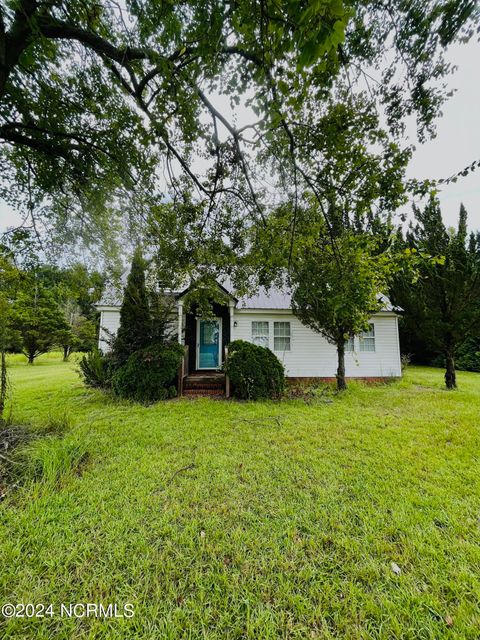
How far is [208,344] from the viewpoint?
35.0 feet

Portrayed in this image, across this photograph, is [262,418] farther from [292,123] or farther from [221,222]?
[292,123]

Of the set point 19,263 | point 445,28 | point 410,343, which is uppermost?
point 445,28

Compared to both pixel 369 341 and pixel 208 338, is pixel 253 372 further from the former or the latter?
pixel 369 341

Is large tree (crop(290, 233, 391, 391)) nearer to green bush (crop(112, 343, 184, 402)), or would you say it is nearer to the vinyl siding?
the vinyl siding

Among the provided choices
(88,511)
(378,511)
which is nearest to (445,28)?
(378,511)

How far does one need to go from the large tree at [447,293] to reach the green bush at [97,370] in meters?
10.4

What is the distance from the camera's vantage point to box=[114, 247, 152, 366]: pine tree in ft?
24.3

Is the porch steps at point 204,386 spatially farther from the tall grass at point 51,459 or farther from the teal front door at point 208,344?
the tall grass at point 51,459

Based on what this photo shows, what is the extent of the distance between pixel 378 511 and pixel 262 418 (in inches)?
129

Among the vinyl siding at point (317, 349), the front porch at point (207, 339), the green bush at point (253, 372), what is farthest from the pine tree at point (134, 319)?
the vinyl siding at point (317, 349)

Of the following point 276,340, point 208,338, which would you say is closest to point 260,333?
point 276,340

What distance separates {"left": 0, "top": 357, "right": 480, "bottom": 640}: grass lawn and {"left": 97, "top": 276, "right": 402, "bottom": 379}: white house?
6036 mm

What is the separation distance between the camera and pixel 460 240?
856cm

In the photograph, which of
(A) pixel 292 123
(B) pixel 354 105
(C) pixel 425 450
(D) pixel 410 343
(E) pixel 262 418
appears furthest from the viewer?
(D) pixel 410 343
